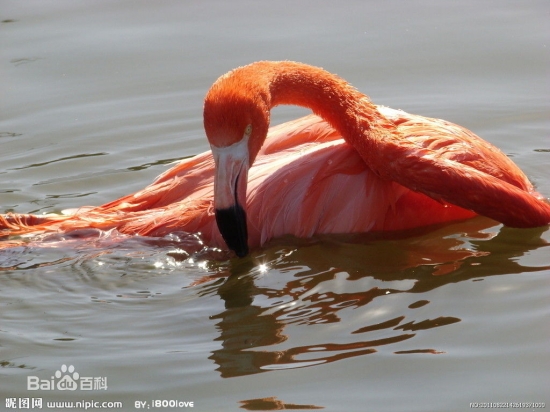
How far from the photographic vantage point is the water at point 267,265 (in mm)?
5047

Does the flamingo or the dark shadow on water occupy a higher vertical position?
the flamingo

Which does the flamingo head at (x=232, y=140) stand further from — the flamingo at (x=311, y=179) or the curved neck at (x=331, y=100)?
the curved neck at (x=331, y=100)

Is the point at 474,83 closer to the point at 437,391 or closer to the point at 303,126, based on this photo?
the point at 303,126

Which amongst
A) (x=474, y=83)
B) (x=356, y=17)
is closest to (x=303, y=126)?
(x=474, y=83)

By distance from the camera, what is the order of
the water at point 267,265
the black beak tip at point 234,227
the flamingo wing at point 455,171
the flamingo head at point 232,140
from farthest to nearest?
the flamingo wing at point 455,171 → the black beak tip at point 234,227 → the flamingo head at point 232,140 → the water at point 267,265

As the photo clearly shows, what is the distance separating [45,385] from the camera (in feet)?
16.8

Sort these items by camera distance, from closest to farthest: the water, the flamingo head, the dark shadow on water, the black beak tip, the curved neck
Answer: the water < the dark shadow on water < the flamingo head < the black beak tip < the curved neck

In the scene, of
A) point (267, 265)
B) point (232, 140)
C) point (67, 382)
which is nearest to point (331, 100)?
point (232, 140)

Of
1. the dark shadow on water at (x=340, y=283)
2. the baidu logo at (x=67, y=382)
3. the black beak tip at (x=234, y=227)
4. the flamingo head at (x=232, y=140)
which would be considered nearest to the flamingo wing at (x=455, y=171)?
the dark shadow on water at (x=340, y=283)

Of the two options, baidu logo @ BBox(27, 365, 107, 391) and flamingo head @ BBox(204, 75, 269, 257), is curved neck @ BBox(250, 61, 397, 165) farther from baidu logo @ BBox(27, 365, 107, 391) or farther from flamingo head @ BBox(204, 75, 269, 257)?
baidu logo @ BBox(27, 365, 107, 391)

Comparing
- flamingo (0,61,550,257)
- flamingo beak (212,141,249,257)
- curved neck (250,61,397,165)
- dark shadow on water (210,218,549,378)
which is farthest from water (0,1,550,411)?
curved neck (250,61,397,165)

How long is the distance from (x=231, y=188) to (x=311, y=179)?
0.73m

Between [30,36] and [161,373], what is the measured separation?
6633mm

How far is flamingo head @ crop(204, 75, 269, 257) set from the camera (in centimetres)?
566
